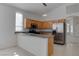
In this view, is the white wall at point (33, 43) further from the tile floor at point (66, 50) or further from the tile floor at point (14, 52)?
the tile floor at point (66, 50)

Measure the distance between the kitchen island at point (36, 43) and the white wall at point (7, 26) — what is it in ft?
0.48

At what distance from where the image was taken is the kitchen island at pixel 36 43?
1674mm

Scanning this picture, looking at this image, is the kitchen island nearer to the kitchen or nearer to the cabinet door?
the kitchen

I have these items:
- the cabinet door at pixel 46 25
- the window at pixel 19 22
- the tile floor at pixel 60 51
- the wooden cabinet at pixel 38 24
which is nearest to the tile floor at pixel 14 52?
the tile floor at pixel 60 51

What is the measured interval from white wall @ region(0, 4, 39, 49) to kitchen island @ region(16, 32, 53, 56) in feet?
0.48

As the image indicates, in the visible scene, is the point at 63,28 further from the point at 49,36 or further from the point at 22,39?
the point at 22,39

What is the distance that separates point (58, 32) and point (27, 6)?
0.84 meters

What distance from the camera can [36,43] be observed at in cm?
177

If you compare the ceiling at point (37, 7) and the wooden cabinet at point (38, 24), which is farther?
the wooden cabinet at point (38, 24)

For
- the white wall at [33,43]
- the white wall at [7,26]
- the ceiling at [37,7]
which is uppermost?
the ceiling at [37,7]

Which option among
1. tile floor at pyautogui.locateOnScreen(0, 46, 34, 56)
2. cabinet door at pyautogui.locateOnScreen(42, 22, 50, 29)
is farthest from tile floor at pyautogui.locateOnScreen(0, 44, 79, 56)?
cabinet door at pyautogui.locateOnScreen(42, 22, 50, 29)

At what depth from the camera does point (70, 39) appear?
1771mm

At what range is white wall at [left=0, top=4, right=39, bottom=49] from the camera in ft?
5.58

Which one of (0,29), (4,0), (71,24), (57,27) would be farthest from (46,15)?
(0,29)
